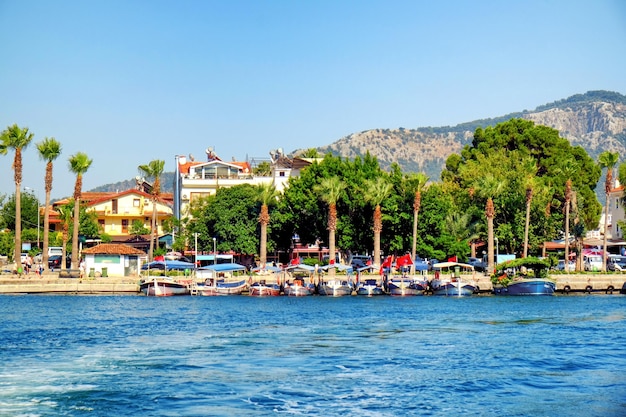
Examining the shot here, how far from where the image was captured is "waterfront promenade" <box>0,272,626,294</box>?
7919cm

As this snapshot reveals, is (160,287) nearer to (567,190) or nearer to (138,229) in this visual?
(567,190)

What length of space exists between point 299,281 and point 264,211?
10.0 meters

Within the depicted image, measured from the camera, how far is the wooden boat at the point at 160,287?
78.2 meters

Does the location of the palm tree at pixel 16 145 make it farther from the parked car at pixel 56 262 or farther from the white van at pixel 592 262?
the white van at pixel 592 262

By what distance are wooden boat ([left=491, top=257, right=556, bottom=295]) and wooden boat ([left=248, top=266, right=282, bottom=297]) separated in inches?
718

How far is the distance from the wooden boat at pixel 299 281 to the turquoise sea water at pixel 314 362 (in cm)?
1684

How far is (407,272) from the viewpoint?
280ft

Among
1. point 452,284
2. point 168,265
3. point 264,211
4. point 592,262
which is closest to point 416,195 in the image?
point 452,284

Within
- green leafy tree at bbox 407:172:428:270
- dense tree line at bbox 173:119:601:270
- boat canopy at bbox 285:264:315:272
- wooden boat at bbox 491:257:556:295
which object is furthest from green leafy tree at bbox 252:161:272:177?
wooden boat at bbox 491:257:556:295

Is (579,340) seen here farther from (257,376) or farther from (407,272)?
(407,272)

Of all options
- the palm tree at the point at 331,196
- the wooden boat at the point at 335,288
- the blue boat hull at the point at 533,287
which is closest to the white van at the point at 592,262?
the blue boat hull at the point at 533,287

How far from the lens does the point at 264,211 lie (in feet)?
290

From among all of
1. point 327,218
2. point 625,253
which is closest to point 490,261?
point 327,218

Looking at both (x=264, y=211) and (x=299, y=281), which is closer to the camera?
(x=299, y=281)
